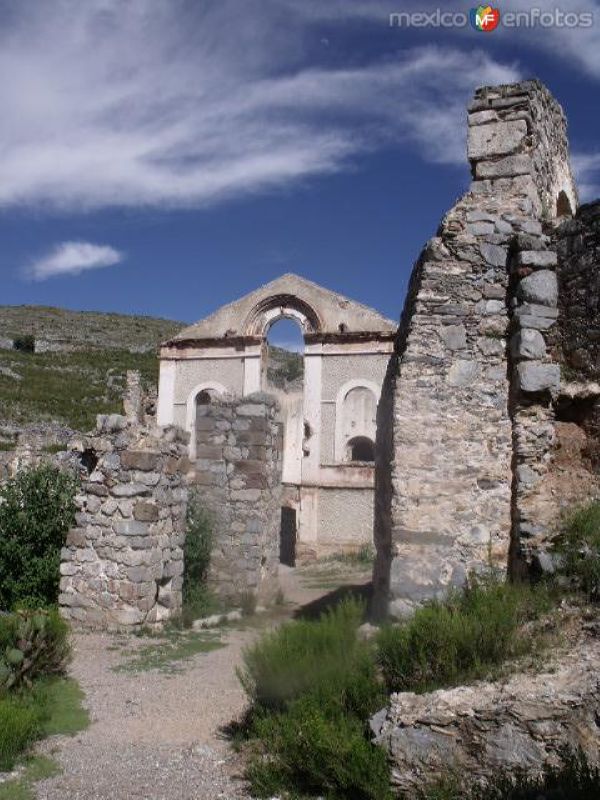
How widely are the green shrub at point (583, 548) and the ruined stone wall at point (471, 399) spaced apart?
408mm

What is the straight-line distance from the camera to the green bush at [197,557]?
10.2m

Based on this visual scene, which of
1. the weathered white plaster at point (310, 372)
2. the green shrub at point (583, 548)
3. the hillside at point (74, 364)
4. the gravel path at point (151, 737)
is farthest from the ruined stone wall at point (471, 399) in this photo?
the hillside at point (74, 364)

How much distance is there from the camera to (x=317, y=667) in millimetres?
4773

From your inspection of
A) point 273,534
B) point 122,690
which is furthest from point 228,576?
point 122,690

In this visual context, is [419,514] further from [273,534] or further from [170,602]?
[273,534]

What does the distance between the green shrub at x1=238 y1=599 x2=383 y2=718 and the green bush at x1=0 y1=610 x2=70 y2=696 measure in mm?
1952

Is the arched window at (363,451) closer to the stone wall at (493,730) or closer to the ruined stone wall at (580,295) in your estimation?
the ruined stone wall at (580,295)

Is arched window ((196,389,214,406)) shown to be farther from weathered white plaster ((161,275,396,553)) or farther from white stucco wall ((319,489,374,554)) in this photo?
white stucco wall ((319,489,374,554))

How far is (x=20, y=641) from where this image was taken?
6094mm

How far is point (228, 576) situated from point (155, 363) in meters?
42.1

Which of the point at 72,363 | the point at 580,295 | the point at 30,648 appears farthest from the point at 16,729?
the point at 72,363

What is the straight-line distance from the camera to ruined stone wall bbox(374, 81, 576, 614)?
5812 millimetres

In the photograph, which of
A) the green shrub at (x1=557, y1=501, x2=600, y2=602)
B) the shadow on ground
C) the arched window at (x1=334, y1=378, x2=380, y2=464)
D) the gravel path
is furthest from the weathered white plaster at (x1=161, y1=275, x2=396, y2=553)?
the green shrub at (x1=557, y1=501, x2=600, y2=602)

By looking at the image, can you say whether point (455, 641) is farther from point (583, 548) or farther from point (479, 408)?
point (479, 408)
